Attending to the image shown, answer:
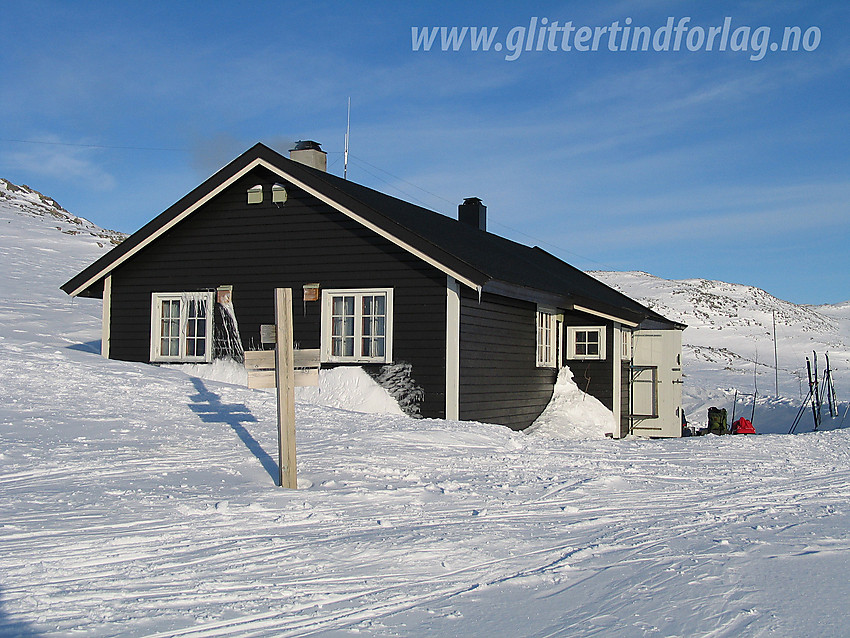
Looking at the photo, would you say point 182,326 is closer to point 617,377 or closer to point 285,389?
point 285,389

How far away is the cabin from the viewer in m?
15.0

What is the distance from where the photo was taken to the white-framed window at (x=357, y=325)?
50.8ft

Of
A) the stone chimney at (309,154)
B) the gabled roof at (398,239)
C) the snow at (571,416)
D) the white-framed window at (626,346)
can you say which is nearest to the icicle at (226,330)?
the gabled roof at (398,239)

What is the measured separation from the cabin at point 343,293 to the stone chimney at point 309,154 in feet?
0.12

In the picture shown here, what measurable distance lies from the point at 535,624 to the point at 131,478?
5.22m

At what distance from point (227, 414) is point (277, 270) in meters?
3.94

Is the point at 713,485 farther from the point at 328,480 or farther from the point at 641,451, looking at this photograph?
the point at 328,480

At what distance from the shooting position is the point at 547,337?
1884 centimetres

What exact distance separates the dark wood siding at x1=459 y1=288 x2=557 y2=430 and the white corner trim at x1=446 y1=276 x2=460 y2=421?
121 mm

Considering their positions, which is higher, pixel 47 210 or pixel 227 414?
pixel 47 210

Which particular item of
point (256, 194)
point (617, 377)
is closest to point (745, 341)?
point (617, 377)

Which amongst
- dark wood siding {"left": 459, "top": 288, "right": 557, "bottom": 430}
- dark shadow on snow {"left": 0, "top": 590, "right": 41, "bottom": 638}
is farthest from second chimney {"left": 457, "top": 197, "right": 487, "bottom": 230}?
dark shadow on snow {"left": 0, "top": 590, "right": 41, "bottom": 638}

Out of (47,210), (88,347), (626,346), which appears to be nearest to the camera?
(88,347)

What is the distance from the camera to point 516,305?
17156mm
